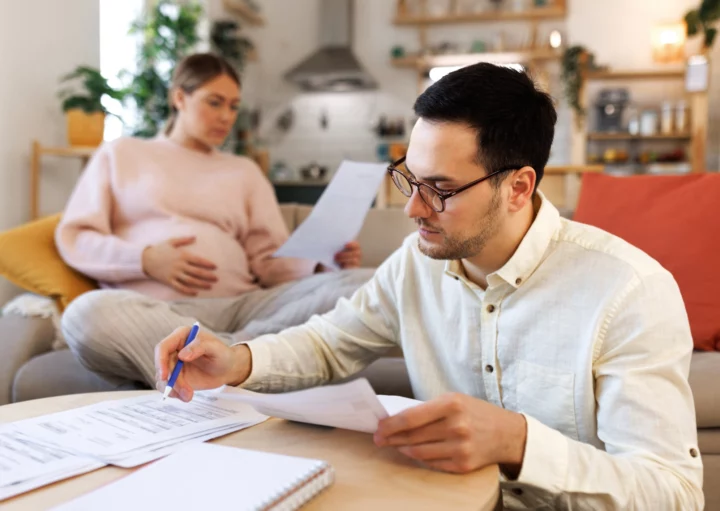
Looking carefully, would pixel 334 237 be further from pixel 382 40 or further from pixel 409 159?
pixel 382 40

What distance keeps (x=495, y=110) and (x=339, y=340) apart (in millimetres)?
429

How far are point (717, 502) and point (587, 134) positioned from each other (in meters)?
4.52

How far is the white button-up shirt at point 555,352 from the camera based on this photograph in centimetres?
72

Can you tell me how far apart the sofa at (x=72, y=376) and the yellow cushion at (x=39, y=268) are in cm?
9

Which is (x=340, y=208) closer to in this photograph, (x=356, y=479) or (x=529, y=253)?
(x=529, y=253)

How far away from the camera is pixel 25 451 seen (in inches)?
28.3

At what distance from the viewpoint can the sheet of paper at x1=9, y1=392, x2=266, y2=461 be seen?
0.74 meters

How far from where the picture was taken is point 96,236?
1.85 m

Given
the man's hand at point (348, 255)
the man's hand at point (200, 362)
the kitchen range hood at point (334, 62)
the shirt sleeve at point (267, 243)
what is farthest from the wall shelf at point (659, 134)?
the man's hand at point (200, 362)

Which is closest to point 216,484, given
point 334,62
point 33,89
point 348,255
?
point 348,255

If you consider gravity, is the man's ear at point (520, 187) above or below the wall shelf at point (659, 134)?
below

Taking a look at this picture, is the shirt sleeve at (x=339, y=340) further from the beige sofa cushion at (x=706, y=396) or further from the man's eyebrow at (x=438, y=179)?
the beige sofa cushion at (x=706, y=396)

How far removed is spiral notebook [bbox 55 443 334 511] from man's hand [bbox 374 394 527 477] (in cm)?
8

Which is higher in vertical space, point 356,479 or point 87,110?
point 87,110
